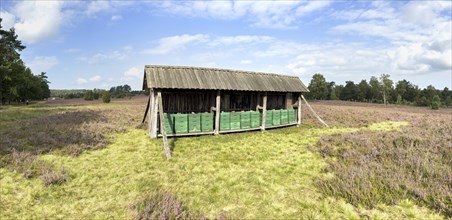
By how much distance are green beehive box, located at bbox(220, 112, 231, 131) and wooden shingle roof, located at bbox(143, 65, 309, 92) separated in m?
1.77

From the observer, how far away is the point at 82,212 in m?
5.65

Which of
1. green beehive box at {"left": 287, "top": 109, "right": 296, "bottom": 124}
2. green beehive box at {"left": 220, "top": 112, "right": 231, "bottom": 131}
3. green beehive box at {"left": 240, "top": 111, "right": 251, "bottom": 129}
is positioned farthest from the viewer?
green beehive box at {"left": 287, "top": 109, "right": 296, "bottom": 124}

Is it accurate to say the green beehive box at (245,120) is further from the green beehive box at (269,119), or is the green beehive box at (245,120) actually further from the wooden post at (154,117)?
the wooden post at (154,117)

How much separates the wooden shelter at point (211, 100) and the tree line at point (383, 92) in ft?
165

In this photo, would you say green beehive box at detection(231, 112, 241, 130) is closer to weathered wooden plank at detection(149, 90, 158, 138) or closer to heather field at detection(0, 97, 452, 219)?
Result: heather field at detection(0, 97, 452, 219)

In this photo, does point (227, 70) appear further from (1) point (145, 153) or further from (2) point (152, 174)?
(2) point (152, 174)

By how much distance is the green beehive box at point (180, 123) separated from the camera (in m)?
13.8

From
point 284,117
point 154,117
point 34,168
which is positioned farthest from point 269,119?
point 34,168

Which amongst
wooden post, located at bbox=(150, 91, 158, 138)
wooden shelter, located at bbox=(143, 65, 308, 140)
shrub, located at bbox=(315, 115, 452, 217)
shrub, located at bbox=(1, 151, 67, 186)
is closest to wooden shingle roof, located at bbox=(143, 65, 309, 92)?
wooden shelter, located at bbox=(143, 65, 308, 140)

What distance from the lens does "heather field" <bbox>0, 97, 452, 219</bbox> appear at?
568cm

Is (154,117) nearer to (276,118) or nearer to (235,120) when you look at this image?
(235,120)

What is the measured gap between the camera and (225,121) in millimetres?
15367

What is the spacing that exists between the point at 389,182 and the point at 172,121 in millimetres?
10656

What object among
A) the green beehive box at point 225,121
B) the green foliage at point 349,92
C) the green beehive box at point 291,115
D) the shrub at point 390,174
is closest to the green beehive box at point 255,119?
the green beehive box at point 225,121
